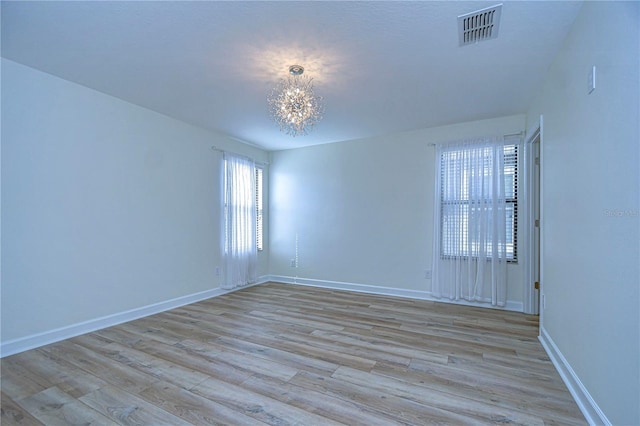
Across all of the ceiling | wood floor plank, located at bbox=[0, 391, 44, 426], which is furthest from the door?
wood floor plank, located at bbox=[0, 391, 44, 426]

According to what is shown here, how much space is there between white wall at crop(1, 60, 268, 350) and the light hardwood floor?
442 mm

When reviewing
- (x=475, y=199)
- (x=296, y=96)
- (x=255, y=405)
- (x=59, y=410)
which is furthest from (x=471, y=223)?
(x=59, y=410)

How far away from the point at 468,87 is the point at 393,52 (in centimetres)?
112

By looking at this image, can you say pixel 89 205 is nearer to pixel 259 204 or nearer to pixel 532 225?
pixel 259 204

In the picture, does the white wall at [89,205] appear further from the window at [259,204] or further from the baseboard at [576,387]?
the baseboard at [576,387]

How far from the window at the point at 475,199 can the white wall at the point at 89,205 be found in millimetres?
3644

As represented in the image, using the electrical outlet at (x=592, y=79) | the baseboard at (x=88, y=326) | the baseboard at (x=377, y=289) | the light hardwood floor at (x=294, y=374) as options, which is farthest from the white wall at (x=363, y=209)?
the electrical outlet at (x=592, y=79)

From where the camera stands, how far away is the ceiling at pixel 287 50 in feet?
6.04

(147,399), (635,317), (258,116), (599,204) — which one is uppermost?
(258,116)

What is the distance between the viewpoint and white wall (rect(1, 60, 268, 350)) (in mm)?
2453

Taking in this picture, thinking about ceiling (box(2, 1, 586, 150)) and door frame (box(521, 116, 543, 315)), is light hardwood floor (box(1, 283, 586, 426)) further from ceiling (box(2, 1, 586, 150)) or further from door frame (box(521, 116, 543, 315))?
ceiling (box(2, 1, 586, 150))

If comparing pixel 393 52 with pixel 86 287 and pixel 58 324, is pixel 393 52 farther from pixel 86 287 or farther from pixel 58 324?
pixel 58 324

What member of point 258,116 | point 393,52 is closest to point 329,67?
point 393,52

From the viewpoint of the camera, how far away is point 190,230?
159 inches
